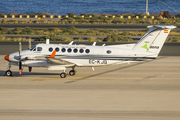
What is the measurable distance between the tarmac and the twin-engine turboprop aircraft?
1124mm

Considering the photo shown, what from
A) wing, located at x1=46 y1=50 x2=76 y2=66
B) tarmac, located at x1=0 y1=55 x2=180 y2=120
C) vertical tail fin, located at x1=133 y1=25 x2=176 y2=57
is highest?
vertical tail fin, located at x1=133 y1=25 x2=176 y2=57

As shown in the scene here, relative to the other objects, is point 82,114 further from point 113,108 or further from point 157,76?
point 157,76

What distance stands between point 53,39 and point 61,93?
110 ft

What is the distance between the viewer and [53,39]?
50.8m

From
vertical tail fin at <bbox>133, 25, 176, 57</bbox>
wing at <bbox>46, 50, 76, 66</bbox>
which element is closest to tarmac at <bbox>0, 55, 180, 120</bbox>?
wing at <bbox>46, 50, 76, 66</bbox>

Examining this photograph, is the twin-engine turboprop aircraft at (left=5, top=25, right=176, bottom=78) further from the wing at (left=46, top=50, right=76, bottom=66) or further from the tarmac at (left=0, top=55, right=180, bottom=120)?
the tarmac at (left=0, top=55, right=180, bottom=120)

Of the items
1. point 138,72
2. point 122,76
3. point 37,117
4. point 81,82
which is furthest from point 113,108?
point 138,72

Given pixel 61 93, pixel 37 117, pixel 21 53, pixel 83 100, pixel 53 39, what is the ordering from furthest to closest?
1. pixel 53 39
2. pixel 21 53
3. pixel 61 93
4. pixel 83 100
5. pixel 37 117

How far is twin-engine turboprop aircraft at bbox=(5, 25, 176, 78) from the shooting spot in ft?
73.0

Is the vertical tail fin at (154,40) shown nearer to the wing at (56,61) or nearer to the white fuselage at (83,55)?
the white fuselage at (83,55)

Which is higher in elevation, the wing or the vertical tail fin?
the vertical tail fin

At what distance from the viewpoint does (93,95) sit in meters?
17.3

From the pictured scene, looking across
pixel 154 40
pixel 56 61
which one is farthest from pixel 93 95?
pixel 154 40

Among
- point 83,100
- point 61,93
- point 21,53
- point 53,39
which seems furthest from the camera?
point 53,39
